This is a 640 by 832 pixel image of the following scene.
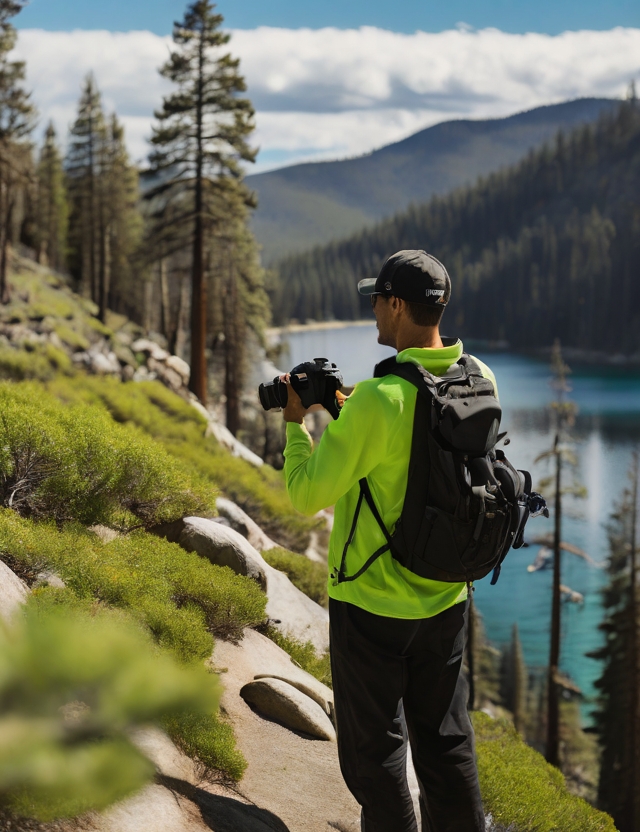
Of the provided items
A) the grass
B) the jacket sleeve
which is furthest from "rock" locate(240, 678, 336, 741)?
the jacket sleeve

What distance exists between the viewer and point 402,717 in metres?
3.33

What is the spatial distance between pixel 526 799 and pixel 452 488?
146 inches

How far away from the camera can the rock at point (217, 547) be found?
21.4ft

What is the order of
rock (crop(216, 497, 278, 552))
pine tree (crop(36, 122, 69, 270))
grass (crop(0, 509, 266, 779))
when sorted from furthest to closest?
pine tree (crop(36, 122, 69, 270)) → rock (crop(216, 497, 278, 552)) → grass (crop(0, 509, 266, 779))

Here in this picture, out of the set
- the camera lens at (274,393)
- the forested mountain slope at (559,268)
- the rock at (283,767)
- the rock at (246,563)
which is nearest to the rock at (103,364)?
the rock at (246,563)

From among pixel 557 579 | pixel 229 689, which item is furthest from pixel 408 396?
pixel 557 579

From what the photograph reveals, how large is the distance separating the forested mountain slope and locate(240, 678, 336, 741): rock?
101m

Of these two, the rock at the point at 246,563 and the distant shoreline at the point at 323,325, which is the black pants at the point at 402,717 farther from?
the distant shoreline at the point at 323,325

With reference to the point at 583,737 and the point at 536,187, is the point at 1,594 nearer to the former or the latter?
the point at 583,737

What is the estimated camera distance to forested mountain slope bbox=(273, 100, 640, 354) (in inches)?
5134

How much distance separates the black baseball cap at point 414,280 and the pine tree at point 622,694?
19.5m

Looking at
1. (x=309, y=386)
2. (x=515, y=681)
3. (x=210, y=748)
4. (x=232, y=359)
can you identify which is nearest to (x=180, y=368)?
(x=232, y=359)

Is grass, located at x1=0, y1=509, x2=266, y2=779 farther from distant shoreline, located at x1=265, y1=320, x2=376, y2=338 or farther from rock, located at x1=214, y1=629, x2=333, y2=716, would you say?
distant shoreline, located at x1=265, y1=320, x2=376, y2=338

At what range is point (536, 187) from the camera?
198375mm
